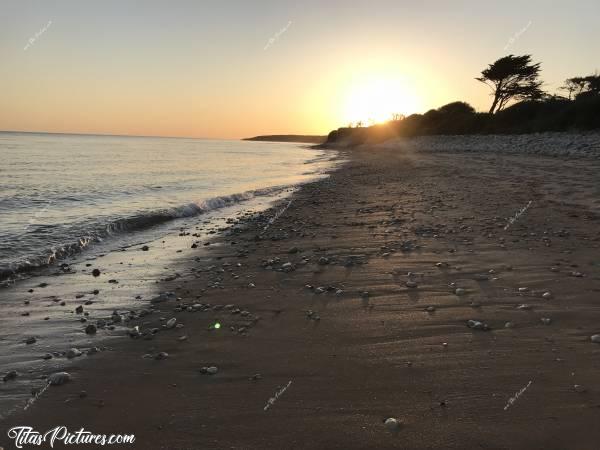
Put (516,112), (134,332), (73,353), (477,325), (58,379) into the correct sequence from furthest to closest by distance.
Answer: (516,112) < (134,332) < (477,325) < (73,353) < (58,379)

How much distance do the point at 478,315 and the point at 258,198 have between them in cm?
1714

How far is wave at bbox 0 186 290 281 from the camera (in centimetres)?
952

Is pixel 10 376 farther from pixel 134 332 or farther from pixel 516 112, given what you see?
pixel 516 112

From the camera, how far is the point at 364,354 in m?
4.95

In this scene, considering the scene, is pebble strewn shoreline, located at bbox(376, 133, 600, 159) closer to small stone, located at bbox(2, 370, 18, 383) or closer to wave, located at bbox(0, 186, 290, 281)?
wave, located at bbox(0, 186, 290, 281)

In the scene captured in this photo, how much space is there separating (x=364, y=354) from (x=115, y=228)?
11367 mm

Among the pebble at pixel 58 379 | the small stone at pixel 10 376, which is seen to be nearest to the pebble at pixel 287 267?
the pebble at pixel 58 379

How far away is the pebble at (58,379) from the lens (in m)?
4.61

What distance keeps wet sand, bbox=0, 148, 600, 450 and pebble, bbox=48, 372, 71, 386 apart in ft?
0.27

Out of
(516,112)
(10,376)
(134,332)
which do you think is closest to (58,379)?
(10,376)

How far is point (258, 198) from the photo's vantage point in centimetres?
2216

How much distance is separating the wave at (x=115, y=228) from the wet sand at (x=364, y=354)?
3494 millimetres

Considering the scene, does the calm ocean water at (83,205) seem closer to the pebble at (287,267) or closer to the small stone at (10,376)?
the small stone at (10,376)

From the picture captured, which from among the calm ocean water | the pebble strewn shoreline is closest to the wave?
the calm ocean water
